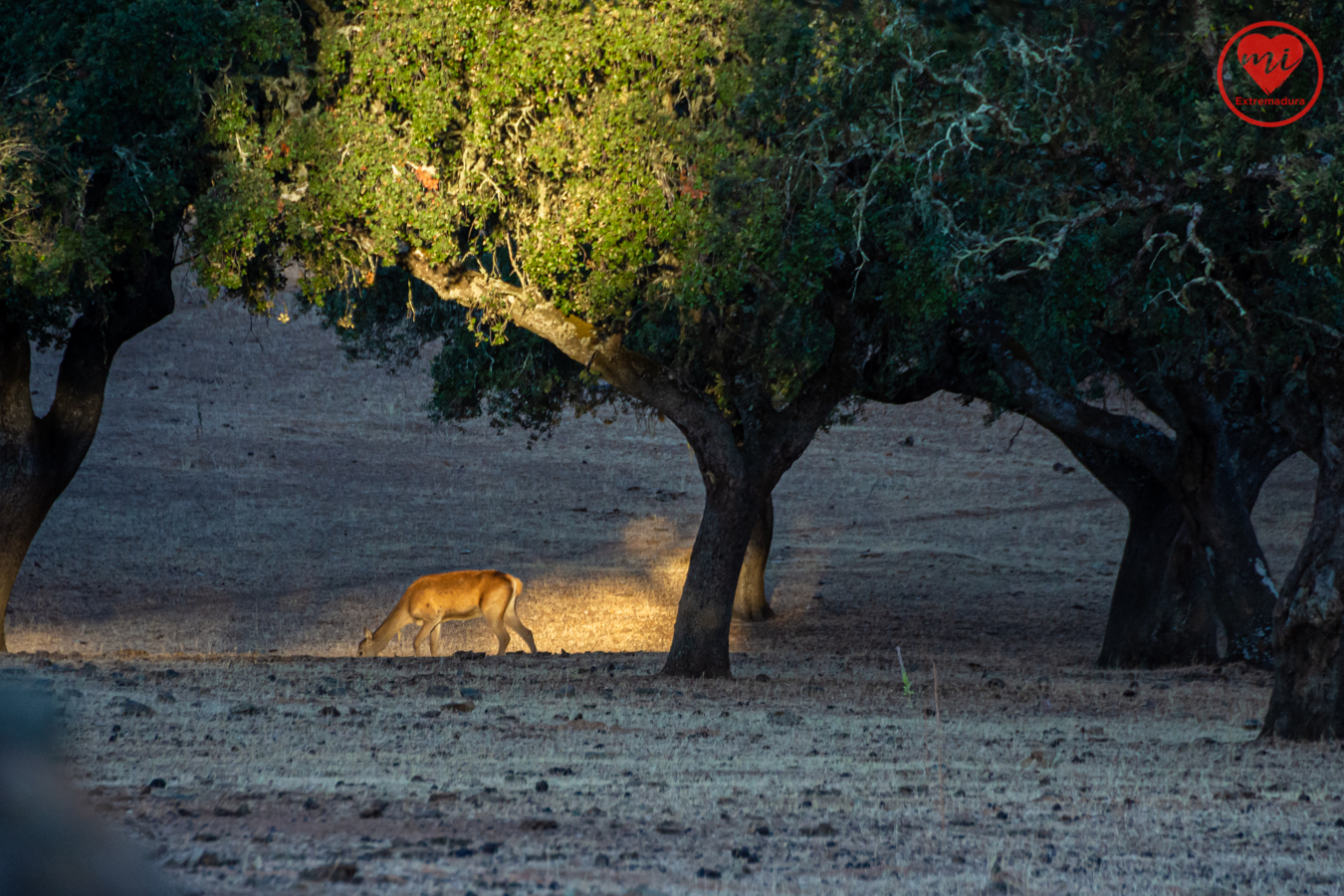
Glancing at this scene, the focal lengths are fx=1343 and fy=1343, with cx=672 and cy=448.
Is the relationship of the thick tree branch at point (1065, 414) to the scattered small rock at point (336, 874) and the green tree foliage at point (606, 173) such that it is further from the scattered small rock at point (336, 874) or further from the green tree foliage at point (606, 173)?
the scattered small rock at point (336, 874)

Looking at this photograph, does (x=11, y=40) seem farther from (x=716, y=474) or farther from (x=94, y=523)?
(x=94, y=523)

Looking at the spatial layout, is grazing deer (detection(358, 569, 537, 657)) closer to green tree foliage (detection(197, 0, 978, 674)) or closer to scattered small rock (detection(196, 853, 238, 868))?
green tree foliage (detection(197, 0, 978, 674))

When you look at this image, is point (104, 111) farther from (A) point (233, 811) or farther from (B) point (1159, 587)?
(B) point (1159, 587)

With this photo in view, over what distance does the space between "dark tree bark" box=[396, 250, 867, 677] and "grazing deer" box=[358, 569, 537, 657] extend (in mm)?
5502

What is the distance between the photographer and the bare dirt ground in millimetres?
6156

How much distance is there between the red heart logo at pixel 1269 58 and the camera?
9484 millimetres

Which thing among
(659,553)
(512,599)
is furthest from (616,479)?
(512,599)

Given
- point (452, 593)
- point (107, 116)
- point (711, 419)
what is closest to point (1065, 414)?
point (711, 419)

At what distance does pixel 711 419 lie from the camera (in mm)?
14656

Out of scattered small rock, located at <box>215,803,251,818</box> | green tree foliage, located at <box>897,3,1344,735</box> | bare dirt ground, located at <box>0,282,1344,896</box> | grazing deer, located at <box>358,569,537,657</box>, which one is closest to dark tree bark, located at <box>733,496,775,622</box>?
bare dirt ground, located at <box>0,282,1344,896</box>

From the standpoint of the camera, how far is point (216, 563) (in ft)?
97.2

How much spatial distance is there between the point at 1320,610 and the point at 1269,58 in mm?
4113

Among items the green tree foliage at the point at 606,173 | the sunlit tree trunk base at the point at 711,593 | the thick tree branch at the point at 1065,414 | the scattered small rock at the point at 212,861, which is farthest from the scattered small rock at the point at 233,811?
the thick tree branch at the point at 1065,414

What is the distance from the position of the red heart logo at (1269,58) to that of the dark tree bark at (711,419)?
4982 mm
